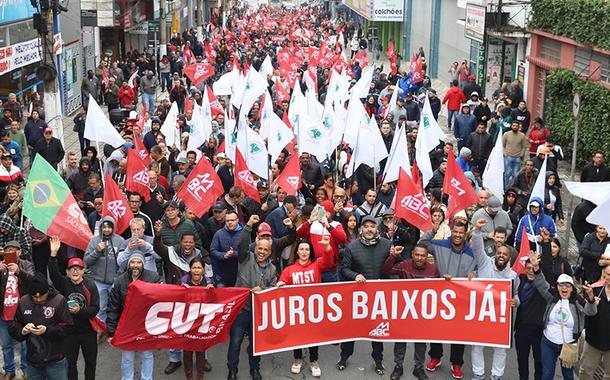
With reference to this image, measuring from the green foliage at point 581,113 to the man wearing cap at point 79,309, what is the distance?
41.6 feet

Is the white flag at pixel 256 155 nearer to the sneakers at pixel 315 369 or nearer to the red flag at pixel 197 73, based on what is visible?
the sneakers at pixel 315 369

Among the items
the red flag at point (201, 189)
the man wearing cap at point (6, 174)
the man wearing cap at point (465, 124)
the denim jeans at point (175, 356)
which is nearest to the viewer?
the denim jeans at point (175, 356)

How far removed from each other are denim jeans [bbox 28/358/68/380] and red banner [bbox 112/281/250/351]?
23.9 inches

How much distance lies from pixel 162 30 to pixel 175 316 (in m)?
36.4

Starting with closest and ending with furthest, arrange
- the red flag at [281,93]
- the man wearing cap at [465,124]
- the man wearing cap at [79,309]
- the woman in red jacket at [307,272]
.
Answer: the man wearing cap at [79,309] → the woman in red jacket at [307,272] → the man wearing cap at [465,124] → the red flag at [281,93]

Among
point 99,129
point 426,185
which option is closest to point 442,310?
point 426,185

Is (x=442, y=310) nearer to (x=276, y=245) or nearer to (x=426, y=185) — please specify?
(x=276, y=245)

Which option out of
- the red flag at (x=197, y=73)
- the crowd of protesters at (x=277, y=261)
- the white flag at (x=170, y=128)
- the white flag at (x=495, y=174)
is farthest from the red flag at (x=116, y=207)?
the red flag at (x=197, y=73)

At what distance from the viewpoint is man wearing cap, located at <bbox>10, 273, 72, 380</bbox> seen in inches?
295

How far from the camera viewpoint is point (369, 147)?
543 inches

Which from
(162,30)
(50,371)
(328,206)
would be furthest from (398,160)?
(162,30)

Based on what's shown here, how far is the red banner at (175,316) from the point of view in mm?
8242

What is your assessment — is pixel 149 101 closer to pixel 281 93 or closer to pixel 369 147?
pixel 281 93

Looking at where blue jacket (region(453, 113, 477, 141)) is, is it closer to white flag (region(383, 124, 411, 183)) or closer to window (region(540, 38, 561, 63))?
window (region(540, 38, 561, 63))
